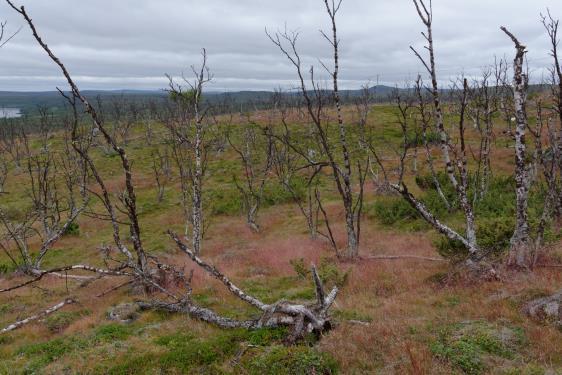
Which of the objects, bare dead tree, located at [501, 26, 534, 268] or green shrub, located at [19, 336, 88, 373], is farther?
bare dead tree, located at [501, 26, 534, 268]

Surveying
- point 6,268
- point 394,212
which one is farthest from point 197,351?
point 6,268

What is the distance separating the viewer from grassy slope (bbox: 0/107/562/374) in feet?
20.0

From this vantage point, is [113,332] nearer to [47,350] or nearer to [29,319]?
[47,350]

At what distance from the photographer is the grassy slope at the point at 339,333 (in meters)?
6.10

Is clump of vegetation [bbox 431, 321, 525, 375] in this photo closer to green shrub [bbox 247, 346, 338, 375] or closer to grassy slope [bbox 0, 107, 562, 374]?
grassy slope [bbox 0, 107, 562, 374]

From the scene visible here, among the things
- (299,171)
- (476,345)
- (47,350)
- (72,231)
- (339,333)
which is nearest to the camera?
(476,345)

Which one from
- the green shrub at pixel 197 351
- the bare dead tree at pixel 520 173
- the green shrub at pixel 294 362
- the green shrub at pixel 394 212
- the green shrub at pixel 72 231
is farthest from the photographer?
the green shrub at pixel 72 231

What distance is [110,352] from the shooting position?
7.59 meters

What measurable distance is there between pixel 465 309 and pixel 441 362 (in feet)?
7.20

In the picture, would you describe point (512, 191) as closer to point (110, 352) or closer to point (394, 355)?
point (394, 355)

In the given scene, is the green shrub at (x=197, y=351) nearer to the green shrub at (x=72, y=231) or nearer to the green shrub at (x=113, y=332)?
the green shrub at (x=113, y=332)

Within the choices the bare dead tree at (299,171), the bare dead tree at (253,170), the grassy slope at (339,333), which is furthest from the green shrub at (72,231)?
the bare dead tree at (299,171)

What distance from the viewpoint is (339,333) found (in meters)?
6.96

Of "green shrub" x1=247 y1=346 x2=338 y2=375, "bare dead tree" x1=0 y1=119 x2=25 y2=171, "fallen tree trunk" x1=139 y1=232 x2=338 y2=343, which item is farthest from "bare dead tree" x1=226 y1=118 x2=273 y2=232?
"bare dead tree" x1=0 y1=119 x2=25 y2=171
